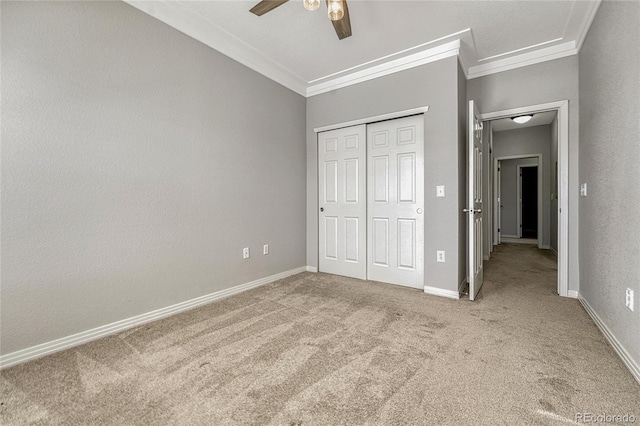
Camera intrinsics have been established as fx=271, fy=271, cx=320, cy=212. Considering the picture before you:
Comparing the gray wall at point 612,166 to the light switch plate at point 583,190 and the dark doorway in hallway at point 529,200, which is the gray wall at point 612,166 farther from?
the dark doorway in hallway at point 529,200

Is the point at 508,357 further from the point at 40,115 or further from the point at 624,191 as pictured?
the point at 40,115

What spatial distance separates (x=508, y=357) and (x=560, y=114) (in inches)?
103

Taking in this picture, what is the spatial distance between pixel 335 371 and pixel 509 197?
8.22 metres

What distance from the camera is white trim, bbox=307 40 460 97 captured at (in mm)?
2814

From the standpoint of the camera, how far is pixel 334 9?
1.75 metres

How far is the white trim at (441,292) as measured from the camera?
2.77m

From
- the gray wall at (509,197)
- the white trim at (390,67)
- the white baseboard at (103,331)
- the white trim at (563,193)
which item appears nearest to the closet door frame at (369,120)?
the white trim at (390,67)

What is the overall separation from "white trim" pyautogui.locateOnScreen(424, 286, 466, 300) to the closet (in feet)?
0.43

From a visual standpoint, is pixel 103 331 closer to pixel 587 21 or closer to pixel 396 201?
pixel 396 201

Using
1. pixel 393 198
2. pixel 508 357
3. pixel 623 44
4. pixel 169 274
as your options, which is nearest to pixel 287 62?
pixel 393 198

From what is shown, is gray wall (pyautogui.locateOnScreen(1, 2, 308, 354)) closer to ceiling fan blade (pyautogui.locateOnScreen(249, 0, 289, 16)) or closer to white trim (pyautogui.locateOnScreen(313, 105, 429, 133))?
ceiling fan blade (pyautogui.locateOnScreen(249, 0, 289, 16))

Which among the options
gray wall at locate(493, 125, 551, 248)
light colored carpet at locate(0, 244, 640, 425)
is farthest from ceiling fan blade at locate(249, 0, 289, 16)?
gray wall at locate(493, 125, 551, 248)

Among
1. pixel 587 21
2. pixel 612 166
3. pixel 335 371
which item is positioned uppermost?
pixel 587 21

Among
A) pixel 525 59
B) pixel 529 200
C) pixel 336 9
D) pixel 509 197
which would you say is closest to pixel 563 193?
pixel 525 59
